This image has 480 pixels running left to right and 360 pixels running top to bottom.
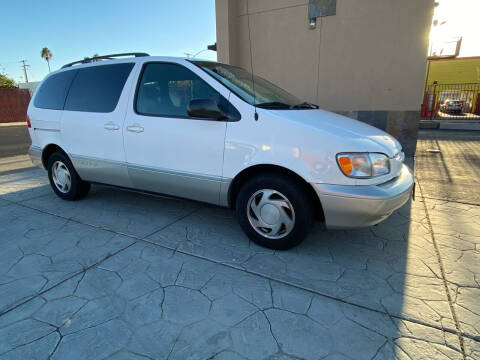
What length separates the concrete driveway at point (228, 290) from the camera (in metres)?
1.81

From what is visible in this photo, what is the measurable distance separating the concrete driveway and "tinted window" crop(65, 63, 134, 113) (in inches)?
53.3

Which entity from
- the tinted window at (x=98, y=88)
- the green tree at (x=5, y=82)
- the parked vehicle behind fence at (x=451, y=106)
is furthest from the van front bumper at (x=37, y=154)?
the green tree at (x=5, y=82)

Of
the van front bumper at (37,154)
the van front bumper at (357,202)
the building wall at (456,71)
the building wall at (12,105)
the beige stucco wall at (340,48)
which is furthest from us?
the building wall at (12,105)

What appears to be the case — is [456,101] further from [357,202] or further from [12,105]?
[12,105]

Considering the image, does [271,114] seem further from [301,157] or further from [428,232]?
[428,232]

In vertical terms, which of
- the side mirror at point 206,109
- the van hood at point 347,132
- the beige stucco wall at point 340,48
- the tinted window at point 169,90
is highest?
the beige stucco wall at point 340,48

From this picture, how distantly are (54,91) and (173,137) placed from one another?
2232mm

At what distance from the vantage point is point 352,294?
7.41 ft

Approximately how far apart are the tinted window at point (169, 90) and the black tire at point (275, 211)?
868 mm

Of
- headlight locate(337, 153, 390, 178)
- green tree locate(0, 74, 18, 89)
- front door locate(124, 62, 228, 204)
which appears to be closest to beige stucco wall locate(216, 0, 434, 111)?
front door locate(124, 62, 228, 204)

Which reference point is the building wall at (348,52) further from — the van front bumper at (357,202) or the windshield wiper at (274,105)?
the van front bumper at (357,202)

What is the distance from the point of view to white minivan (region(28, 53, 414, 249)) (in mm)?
2467

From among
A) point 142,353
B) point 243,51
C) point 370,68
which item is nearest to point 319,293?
point 142,353

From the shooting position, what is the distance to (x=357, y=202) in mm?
2400
